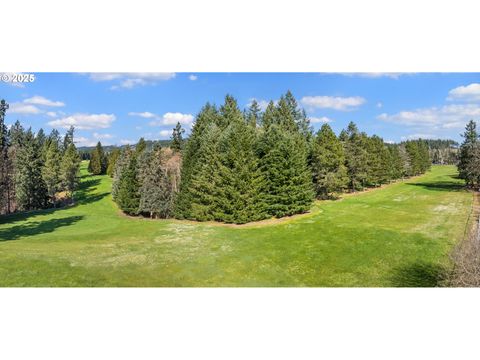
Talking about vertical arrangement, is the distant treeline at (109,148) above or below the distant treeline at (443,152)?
above

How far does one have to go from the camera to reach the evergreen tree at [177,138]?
11570 millimetres

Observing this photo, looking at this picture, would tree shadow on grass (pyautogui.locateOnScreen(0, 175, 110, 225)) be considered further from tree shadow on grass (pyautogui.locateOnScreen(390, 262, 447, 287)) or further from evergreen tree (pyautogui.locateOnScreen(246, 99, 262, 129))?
tree shadow on grass (pyautogui.locateOnScreen(390, 262, 447, 287))

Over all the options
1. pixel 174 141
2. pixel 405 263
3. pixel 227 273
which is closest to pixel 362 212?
pixel 405 263

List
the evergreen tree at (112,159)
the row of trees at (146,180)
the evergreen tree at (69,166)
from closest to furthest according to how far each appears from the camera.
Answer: the evergreen tree at (69,166), the evergreen tree at (112,159), the row of trees at (146,180)

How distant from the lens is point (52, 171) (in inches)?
451

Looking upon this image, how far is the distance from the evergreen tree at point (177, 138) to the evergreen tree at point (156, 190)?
0.59 m

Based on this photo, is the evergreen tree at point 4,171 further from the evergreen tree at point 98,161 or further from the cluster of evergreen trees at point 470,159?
the cluster of evergreen trees at point 470,159

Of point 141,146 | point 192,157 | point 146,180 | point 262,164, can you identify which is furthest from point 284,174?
point 146,180

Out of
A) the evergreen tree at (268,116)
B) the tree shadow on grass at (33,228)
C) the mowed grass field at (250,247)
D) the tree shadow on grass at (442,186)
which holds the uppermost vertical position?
the evergreen tree at (268,116)

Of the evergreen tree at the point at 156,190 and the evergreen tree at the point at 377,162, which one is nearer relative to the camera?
the evergreen tree at the point at 377,162

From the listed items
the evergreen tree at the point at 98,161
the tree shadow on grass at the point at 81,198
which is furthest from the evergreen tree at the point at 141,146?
the tree shadow on grass at the point at 81,198

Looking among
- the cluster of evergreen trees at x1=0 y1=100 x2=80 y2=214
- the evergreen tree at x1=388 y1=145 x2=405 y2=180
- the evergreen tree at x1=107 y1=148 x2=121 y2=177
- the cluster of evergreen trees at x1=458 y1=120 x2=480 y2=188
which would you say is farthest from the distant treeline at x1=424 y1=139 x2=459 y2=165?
the cluster of evergreen trees at x1=0 y1=100 x2=80 y2=214

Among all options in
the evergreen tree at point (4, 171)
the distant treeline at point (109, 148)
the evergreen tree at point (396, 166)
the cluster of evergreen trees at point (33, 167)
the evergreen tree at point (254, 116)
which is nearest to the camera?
the evergreen tree at point (4, 171)
